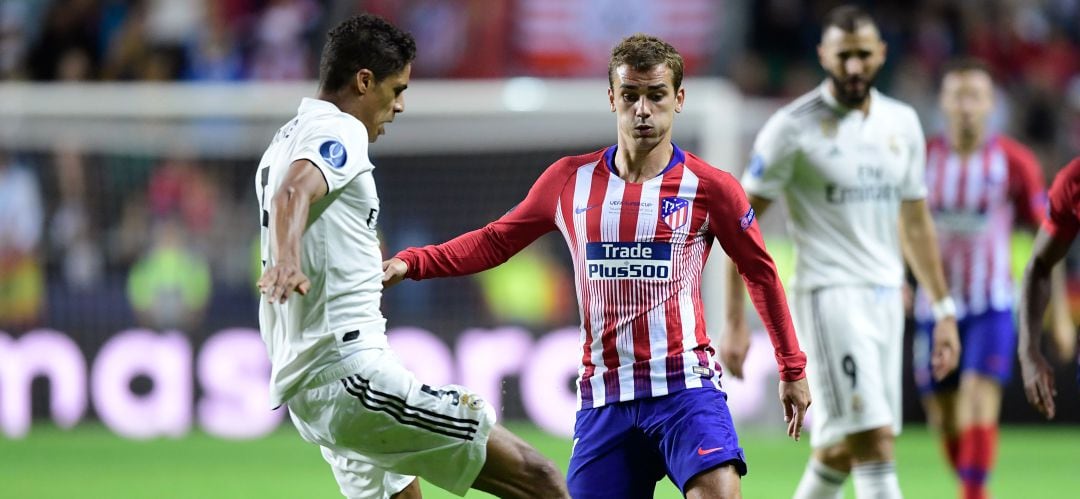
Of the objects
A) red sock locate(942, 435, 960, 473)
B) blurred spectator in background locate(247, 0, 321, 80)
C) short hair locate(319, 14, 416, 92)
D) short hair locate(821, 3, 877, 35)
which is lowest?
red sock locate(942, 435, 960, 473)

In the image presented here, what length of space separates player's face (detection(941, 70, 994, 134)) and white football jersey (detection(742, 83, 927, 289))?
1953 millimetres

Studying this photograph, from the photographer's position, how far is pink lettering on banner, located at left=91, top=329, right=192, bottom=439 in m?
12.1

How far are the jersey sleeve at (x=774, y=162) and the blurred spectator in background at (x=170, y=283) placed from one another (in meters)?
6.93

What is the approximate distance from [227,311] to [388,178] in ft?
6.19

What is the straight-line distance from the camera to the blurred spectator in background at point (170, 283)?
12.4 m

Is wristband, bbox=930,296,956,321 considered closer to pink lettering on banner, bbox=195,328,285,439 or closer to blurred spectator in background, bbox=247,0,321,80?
pink lettering on banner, bbox=195,328,285,439

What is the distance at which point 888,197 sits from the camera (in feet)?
21.4

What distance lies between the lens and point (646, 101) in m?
4.69

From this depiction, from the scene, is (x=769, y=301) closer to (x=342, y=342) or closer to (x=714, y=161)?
(x=342, y=342)

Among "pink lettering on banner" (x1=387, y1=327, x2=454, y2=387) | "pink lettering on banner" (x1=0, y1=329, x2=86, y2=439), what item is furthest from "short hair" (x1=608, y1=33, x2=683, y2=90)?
"pink lettering on banner" (x1=0, y1=329, x2=86, y2=439)

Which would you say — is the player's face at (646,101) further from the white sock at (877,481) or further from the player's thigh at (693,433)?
the white sock at (877,481)

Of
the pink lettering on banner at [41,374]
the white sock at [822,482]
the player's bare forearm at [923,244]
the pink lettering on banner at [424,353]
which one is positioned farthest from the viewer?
the pink lettering on banner at [41,374]

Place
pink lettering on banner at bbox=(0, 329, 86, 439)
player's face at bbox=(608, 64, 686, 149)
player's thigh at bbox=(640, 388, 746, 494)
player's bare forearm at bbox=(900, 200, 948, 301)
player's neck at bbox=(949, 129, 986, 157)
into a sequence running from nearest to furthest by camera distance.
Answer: player's thigh at bbox=(640, 388, 746, 494) → player's face at bbox=(608, 64, 686, 149) → player's bare forearm at bbox=(900, 200, 948, 301) → player's neck at bbox=(949, 129, 986, 157) → pink lettering on banner at bbox=(0, 329, 86, 439)

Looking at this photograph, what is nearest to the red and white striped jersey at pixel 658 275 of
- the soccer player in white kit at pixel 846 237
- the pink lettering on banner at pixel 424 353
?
the soccer player in white kit at pixel 846 237
